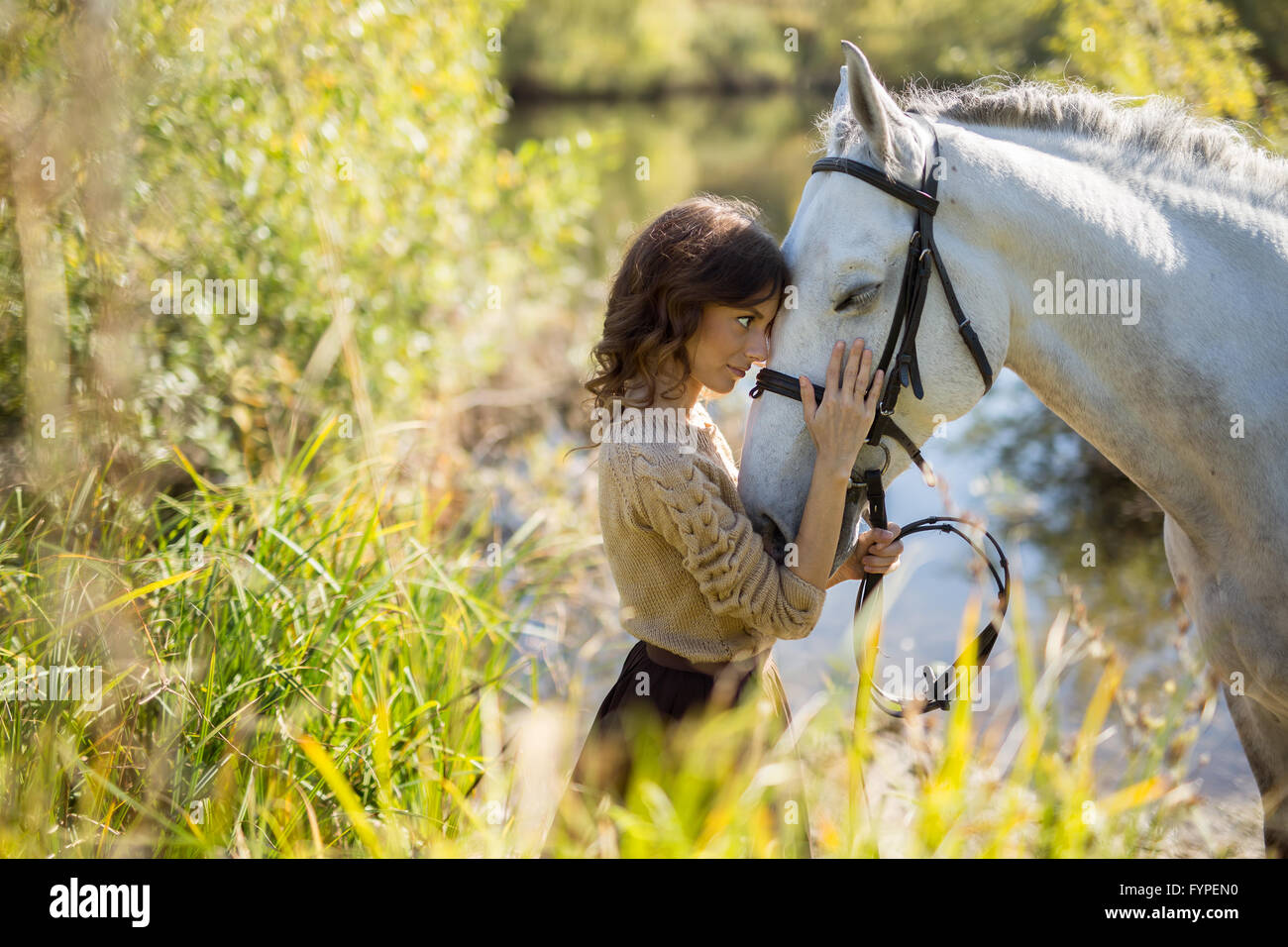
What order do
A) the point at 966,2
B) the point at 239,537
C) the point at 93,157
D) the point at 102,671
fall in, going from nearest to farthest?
the point at 102,671 → the point at 93,157 → the point at 239,537 → the point at 966,2

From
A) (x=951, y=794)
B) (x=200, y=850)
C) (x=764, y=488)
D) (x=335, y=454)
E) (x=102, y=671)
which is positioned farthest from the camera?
(x=335, y=454)

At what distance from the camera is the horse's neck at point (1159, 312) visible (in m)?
2.06

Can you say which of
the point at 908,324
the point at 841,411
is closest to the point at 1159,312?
the point at 908,324

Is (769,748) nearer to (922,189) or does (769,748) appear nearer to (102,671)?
(922,189)

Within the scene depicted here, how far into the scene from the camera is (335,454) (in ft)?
16.0

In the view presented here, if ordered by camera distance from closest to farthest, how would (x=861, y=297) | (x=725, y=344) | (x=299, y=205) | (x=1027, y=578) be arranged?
(x=861, y=297) < (x=725, y=344) < (x=299, y=205) < (x=1027, y=578)

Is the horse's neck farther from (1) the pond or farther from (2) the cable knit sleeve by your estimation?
(2) the cable knit sleeve

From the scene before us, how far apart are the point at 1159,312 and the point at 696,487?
1.22 meters

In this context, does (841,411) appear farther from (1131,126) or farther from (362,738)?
(362,738)

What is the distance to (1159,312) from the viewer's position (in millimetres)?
2076

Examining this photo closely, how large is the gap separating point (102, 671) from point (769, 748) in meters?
1.95

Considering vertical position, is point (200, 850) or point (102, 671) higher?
point (102, 671)

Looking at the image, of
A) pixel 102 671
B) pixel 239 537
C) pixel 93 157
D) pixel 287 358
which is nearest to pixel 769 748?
pixel 102 671

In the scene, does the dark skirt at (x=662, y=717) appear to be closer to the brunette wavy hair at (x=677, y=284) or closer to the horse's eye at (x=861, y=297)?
the brunette wavy hair at (x=677, y=284)
